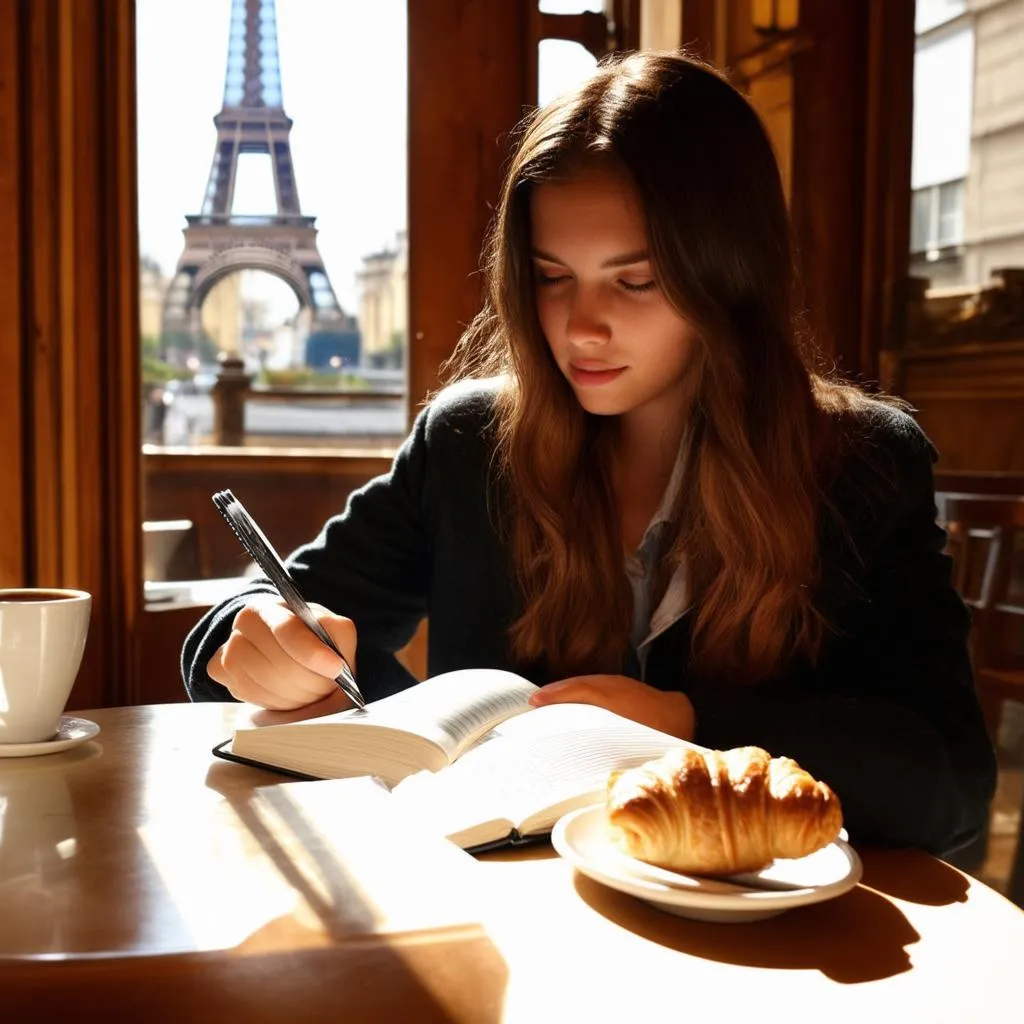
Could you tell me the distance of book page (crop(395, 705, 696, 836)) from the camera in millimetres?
786

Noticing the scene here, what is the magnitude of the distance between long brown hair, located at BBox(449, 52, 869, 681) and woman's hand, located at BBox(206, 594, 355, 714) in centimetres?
33

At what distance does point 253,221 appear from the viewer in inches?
96.3

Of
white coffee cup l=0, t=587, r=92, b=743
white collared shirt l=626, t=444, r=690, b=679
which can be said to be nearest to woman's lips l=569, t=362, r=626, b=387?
white collared shirt l=626, t=444, r=690, b=679

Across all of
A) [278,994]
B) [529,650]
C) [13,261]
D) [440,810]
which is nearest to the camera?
[278,994]

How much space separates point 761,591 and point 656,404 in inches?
11.8

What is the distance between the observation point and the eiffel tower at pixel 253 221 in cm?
240

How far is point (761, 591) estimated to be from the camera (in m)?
1.21

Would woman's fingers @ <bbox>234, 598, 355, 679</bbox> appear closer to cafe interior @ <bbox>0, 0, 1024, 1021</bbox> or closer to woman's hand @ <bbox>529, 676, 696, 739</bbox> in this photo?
woman's hand @ <bbox>529, 676, 696, 739</bbox>

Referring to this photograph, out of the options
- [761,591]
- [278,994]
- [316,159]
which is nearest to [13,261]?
[316,159]

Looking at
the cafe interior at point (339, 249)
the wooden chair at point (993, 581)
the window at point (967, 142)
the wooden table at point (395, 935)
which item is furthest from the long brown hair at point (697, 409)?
the window at point (967, 142)

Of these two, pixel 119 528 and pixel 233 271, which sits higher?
pixel 233 271

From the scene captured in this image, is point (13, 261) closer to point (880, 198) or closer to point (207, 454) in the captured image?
point (207, 454)

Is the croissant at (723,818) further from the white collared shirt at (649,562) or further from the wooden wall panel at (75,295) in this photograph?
the wooden wall panel at (75,295)

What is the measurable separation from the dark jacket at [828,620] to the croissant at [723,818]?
19 cm
